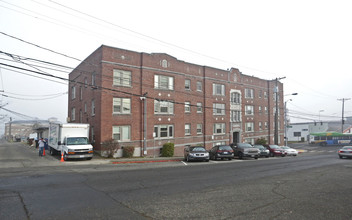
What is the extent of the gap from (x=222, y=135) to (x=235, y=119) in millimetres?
4253

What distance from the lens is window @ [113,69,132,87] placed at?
2445 centimetres

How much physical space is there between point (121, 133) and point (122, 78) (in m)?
5.73

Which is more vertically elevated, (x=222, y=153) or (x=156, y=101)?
(x=156, y=101)

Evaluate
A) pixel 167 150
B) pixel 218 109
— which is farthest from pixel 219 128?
pixel 167 150

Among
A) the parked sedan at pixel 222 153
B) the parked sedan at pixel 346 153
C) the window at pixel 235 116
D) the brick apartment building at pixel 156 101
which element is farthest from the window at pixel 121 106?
the parked sedan at pixel 346 153

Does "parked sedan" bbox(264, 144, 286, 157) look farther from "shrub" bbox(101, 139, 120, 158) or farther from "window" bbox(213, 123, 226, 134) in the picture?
"shrub" bbox(101, 139, 120, 158)

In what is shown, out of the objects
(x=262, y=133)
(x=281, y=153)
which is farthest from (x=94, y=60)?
(x=262, y=133)

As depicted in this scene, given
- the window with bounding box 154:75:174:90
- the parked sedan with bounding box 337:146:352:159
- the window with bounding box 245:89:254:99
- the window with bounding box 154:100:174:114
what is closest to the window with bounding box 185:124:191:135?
the window with bounding box 154:100:174:114


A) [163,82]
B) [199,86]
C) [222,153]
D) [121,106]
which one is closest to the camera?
[222,153]

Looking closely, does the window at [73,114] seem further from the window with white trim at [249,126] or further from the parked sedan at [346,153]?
the parked sedan at [346,153]

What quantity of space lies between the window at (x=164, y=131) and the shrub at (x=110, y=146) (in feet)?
19.2

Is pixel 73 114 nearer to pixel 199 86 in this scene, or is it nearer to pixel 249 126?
pixel 199 86

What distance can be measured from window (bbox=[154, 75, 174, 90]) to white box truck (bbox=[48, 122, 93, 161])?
9.80 metres

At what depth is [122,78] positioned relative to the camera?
80.4 feet
